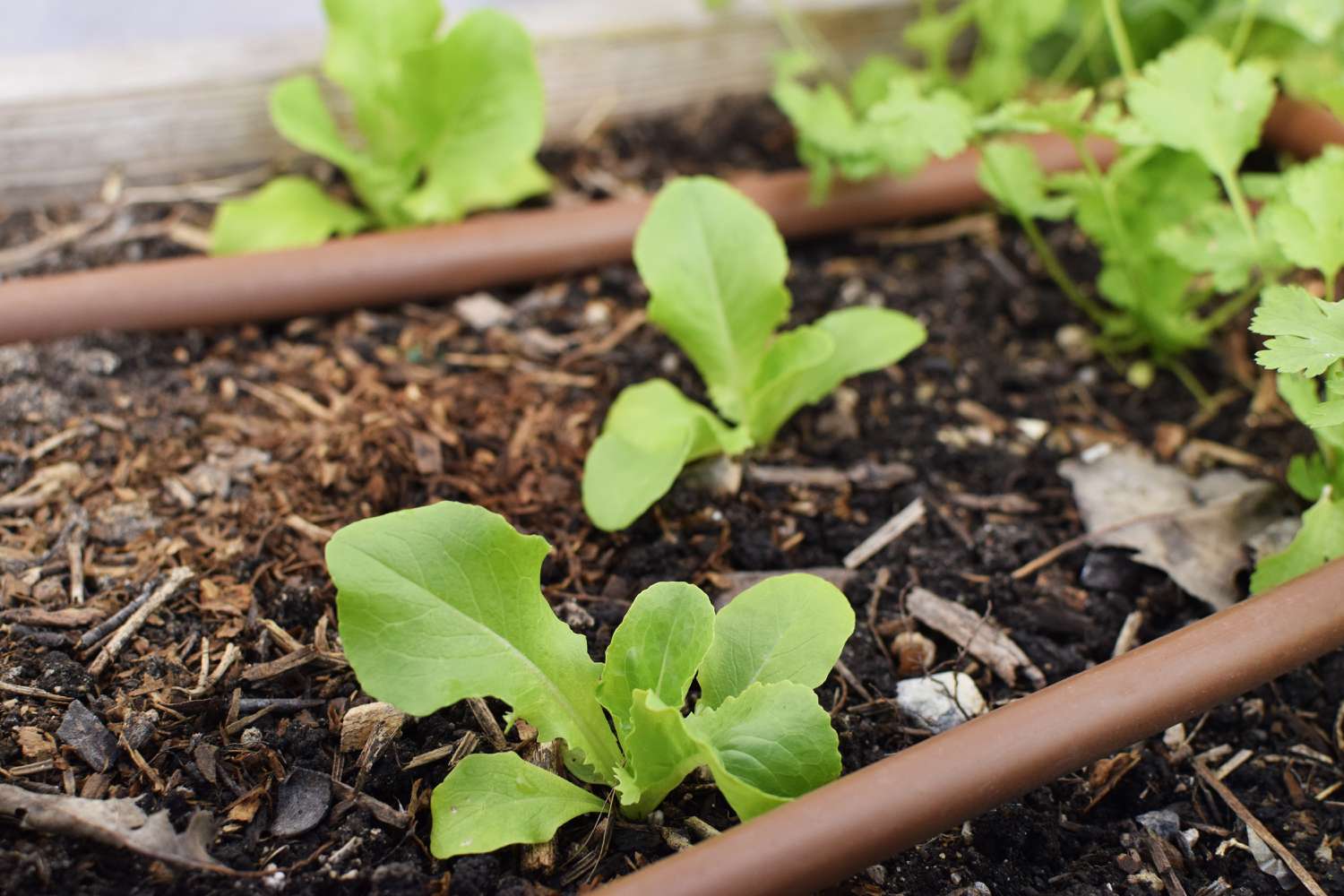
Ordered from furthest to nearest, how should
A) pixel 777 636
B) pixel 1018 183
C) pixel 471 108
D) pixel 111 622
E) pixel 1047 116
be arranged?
pixel 471 108 → pixel 1018 183 → pixel 1047 116 → pixel 111 622 → pixel 777 636

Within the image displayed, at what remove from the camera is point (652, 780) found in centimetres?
109

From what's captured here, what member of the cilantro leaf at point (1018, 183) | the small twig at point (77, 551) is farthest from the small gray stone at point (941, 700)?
the small twig at point (77, 551)

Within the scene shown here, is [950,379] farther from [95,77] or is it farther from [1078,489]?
[95,77]

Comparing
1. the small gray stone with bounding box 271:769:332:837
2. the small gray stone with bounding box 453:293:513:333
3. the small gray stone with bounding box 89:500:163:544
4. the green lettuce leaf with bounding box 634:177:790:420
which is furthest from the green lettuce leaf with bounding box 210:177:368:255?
the small gray stone with bounding box 271:769:332:837

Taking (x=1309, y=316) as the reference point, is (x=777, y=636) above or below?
below

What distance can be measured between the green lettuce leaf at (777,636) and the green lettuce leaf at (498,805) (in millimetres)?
176

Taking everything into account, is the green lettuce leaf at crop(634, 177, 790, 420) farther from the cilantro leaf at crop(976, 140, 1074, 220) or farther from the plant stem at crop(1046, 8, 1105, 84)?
the plant stem at crop(1046, 8, 1105, 84)

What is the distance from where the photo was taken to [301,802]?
3.62 ft

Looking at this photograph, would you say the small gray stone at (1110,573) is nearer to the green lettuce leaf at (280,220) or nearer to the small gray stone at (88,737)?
the small gray stone at (88,737)

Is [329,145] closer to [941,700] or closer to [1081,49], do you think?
[941,700]

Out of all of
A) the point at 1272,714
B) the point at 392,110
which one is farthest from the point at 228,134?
the point at 1272,714

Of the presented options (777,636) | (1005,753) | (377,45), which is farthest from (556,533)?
(377,45)

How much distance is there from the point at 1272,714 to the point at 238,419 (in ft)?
4.54

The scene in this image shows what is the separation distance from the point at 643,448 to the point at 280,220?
0.80m
